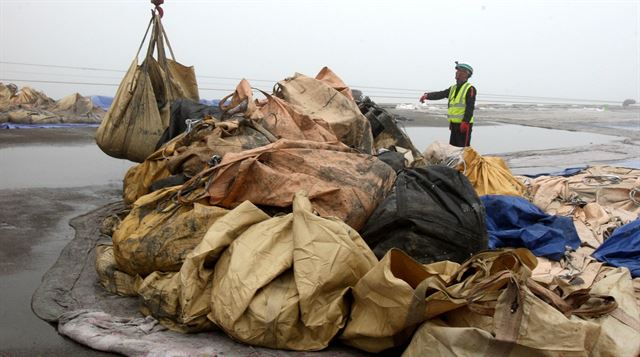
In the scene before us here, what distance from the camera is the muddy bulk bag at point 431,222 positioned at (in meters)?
3.34

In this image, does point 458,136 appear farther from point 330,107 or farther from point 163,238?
point 163,238

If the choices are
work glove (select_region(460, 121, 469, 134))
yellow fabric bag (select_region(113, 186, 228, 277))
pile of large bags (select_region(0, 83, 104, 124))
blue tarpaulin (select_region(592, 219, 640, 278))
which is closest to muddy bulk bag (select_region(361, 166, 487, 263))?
yellow fabric bag (select_region(113, 186, 228, 277))

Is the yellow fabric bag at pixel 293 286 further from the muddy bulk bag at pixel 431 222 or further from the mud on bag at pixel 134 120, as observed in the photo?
Result: the mud on bag at pixel 134 120

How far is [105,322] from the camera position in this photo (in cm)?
299

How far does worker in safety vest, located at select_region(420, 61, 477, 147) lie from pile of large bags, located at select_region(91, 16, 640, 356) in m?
2.21

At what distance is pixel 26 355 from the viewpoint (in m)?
2.79

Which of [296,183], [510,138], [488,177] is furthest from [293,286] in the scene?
[510,138]

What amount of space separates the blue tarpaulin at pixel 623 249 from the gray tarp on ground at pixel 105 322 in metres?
2.09

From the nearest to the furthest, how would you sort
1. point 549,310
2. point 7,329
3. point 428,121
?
point 549,310 → point 7,329 → point 428,121

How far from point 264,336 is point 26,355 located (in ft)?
3.64

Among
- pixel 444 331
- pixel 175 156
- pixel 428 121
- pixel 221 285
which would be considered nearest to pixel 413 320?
pixel 444 331

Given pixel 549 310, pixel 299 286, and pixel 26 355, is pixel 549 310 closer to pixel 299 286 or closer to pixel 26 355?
pixel 299 286

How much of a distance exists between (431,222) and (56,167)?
5.45m

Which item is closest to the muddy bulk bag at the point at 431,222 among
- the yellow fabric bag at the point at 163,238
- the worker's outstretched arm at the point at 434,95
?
the yellow fabric bag at the point at 163,238
